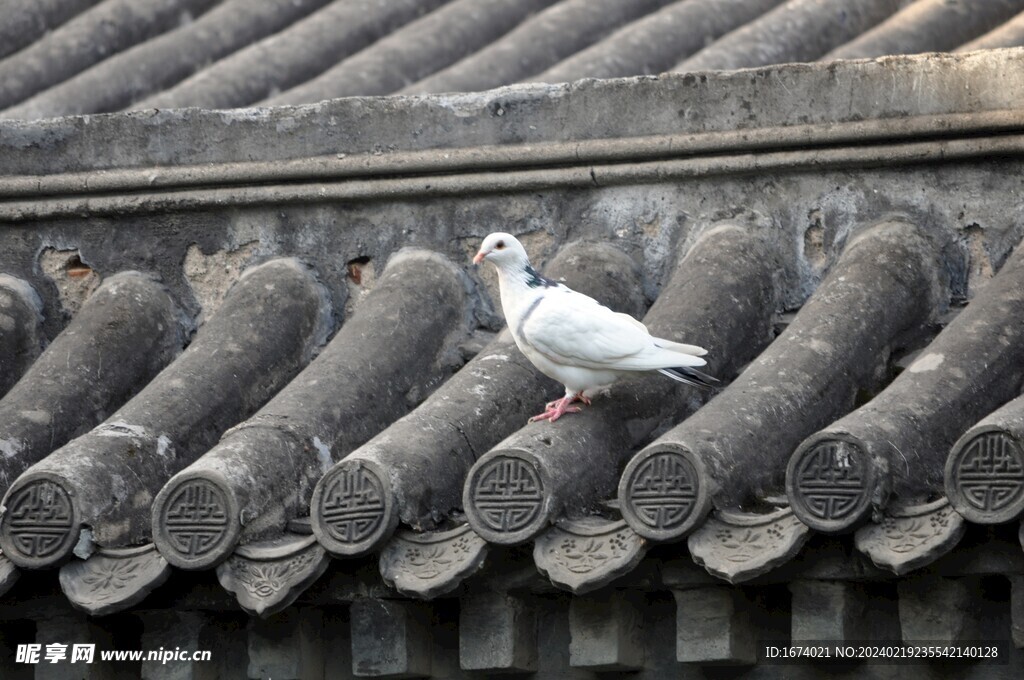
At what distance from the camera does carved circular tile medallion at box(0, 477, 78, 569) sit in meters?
4.12

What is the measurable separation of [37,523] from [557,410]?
1178 mm

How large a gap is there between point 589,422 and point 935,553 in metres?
0.92

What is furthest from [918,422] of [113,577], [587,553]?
[113,577]

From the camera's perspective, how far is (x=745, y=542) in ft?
12.1

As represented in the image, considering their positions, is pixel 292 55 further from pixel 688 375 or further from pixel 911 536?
pixel 911 536

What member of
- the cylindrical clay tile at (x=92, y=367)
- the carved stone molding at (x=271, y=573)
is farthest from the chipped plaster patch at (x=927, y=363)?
the cylindrical clay tile at (x=92, y=367)

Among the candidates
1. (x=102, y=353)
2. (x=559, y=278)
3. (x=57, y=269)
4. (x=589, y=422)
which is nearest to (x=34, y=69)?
(x=57, y=269)

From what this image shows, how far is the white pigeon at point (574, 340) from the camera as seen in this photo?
4152 millimetres

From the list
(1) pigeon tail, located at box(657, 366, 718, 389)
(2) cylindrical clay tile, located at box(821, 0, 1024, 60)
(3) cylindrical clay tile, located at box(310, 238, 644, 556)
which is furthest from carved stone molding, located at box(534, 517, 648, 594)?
(2) cylindrical clay tile, located at box(821, 0, 1024, 60)

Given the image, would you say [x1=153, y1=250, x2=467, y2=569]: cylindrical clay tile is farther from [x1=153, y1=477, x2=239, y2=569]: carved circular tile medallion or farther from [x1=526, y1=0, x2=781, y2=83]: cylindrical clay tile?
[x1=526, y1=0, x2=781, y2=83]: cylindrical clay tile

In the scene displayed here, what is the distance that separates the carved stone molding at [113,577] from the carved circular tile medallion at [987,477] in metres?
1.70

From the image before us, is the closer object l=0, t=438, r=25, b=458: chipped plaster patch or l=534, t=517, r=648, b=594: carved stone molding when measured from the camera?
l=534, t=517, r=648, b=594: carved stone molding

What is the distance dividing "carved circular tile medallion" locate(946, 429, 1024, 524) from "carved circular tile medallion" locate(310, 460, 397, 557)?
117 cm

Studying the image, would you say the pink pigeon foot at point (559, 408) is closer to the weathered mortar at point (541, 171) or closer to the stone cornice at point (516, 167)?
the weathered mortar at point (541, 171)
